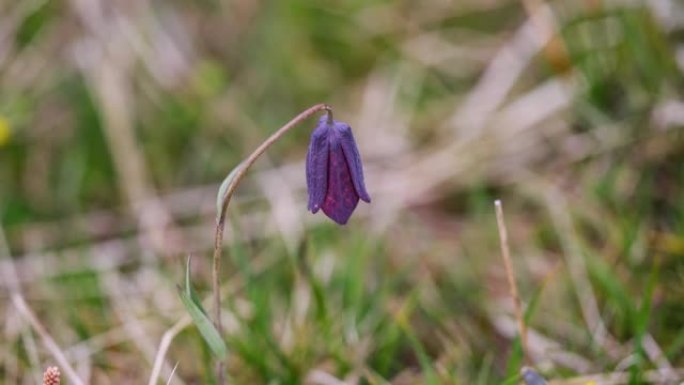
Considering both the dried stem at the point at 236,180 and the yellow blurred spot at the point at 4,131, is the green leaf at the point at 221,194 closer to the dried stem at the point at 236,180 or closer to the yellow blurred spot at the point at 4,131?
the dried stem at the point at 236,180

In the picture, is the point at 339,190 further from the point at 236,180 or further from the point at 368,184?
the point at 368,184

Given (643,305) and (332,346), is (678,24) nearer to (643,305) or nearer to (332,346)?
(643,305)

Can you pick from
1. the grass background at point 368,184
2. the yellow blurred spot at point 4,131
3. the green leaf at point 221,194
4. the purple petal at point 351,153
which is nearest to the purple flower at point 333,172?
the purple petal at point 351,153

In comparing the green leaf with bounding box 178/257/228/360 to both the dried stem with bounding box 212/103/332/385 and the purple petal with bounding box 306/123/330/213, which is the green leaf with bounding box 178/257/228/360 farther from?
the purple petal with bounding box 306/123/330/213

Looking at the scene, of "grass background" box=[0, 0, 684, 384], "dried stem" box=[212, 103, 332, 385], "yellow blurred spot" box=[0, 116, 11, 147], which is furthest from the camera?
"yellow blurred spot" box=[0, 116, 11, 147]

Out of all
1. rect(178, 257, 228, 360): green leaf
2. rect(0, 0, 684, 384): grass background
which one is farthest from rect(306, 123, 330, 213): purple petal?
rect(0, 0, 684, 384): grass background

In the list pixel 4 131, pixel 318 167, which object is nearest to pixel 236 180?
pixel 318 167

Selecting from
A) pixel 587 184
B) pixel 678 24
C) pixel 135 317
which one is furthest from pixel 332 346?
pixel 678 24
